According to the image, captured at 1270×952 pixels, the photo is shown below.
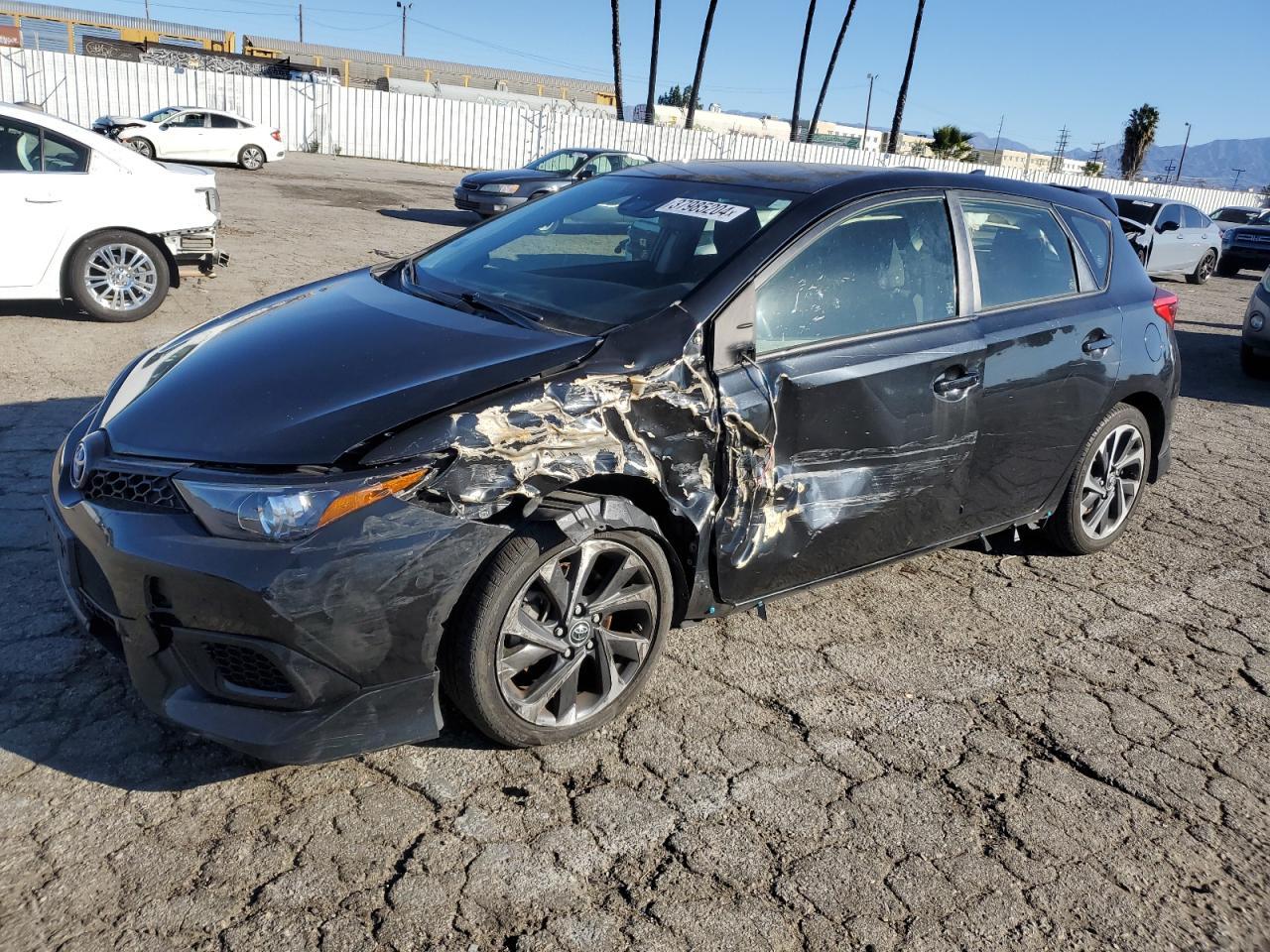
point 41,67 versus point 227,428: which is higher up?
point 41,67

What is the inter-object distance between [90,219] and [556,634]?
644 cm

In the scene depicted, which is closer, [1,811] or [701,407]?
[1,811]

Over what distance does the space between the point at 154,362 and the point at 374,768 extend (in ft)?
5.16

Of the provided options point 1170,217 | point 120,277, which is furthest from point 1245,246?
point 120,277

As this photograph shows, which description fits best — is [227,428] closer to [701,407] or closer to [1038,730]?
[701,407]

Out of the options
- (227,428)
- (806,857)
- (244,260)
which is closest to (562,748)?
(806,857)

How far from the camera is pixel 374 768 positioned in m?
2.93

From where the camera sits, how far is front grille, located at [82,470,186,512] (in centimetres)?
262

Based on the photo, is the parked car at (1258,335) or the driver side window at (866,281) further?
the parked car at (1258,335)

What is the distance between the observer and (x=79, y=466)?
288 centimetres

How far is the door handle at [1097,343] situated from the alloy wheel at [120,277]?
6.87 metres

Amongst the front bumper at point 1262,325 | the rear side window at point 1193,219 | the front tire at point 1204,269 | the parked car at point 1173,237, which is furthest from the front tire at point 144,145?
the front bumper at point 1262,325

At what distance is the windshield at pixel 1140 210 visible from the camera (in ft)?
57.2

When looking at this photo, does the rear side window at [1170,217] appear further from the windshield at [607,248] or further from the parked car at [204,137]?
the parked car at [204,137]
